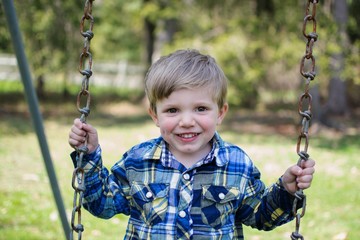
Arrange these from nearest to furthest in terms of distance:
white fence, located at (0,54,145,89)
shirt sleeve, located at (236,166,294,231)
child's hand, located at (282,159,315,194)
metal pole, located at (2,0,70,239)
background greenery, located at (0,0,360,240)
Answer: child's hand, located at (282,159,315,194) < shirt sleeve, located at (236,166,294,231) < metal pole, located at (2,0,70,239) < background greenery, located at (0,0,360,240) < white fence, located at (0,54,145,89)

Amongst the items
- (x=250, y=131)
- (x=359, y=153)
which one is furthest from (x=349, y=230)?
(x=250, y=131)

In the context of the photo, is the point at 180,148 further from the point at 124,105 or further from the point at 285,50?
the point at 124,105

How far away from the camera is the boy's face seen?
88.4 inches

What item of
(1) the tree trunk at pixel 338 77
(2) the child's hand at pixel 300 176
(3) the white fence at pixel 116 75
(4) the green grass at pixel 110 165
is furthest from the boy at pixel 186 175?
(3) the white fence at pixel 116 75

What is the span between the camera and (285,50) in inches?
442

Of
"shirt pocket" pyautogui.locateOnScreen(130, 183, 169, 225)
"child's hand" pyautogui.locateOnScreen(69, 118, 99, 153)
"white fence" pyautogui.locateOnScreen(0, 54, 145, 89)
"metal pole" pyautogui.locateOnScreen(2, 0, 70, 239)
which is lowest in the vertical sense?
"shirt pocket" pyautogui.locateOnScreen(130, 183, 169, 225)

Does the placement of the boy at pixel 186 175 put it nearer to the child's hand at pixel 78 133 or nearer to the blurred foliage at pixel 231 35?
the child's hand at pixel 78 133

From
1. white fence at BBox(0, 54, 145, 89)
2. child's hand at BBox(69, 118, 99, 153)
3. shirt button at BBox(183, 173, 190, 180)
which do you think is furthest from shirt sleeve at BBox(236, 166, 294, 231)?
white fence at BBox(0, 54, 145, 89)

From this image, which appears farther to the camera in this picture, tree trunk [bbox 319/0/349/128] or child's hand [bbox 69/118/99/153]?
tree trunk [bbox 319/0/349/128]

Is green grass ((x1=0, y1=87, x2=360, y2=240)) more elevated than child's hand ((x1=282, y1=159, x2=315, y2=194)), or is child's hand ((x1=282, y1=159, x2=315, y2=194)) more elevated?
green grass ((x1=0, y1=87, x2=360, y2=240))

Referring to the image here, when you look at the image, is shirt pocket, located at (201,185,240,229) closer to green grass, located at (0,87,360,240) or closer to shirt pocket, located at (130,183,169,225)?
shirt pocket, located at (130,183,169,225)

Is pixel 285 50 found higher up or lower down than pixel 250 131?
higher up

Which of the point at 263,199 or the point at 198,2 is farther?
the point at 198,2

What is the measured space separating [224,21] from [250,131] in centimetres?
352
